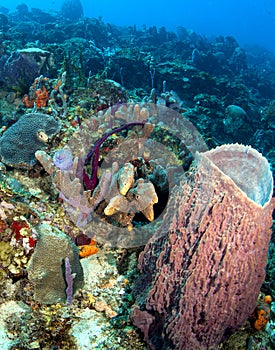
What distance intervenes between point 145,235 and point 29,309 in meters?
1.20

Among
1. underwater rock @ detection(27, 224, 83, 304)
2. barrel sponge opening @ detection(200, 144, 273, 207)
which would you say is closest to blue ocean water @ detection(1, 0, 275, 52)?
barrel sponge opening @ detection(200, 144, 273, 207)

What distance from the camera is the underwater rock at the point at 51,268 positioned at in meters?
2.13

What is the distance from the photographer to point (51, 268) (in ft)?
7.25

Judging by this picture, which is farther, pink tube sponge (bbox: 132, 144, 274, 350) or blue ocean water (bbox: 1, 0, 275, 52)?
blue ocean water (bbox: 1, 0, 275, 52)

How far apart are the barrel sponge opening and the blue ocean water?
65238 millimetres

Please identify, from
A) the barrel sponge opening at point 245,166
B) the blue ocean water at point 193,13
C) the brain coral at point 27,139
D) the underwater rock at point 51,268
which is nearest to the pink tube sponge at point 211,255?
the barrel sponge opening at point 245,166

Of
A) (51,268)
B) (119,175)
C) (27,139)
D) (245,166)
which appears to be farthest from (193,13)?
(51,268)

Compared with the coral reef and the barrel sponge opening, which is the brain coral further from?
the barrel sponge opening

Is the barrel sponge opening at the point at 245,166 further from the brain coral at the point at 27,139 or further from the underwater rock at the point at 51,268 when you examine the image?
the brain coral at the point at 27,139

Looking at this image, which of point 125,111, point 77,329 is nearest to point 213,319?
point 77,329

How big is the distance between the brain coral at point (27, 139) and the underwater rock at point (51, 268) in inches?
56.8

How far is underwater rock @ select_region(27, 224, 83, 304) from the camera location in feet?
7.00

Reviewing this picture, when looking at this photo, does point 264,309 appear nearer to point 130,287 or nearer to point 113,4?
point 130,287

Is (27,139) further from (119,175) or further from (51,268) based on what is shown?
(51,268)
